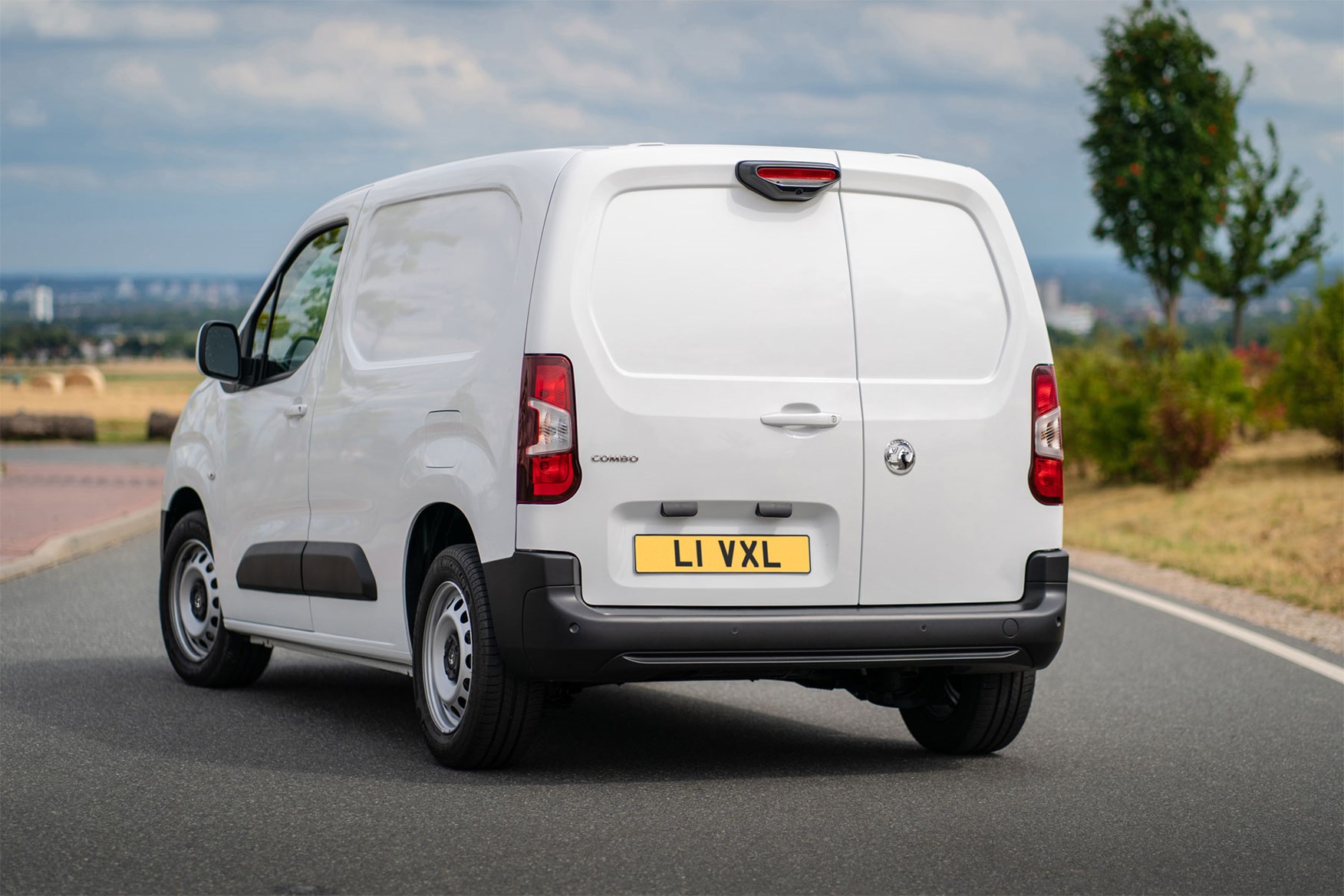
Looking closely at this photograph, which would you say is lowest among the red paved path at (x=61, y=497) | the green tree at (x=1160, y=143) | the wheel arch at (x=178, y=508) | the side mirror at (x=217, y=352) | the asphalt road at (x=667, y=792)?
the asphalt road at (x=667, y=792)

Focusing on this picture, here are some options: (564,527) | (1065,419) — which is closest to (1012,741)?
(564,527)

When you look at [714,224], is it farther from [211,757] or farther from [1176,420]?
[1176,420]

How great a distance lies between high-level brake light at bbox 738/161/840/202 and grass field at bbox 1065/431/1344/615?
677cm

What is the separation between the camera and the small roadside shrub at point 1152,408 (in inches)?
814

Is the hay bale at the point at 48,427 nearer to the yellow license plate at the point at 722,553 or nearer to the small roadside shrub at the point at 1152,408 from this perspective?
the small roadside shrub at the point at 1152,408

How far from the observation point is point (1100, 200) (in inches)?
1207

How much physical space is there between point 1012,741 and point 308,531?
2.87 metres

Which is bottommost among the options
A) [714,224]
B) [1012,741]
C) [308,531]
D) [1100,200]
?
[1012,741]

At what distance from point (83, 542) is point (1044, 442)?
10.2 metres

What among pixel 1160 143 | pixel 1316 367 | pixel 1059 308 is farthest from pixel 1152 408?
pixel 1059 308

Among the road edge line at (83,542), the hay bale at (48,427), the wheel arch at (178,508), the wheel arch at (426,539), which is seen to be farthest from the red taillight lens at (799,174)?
the hay bale at (48,427)

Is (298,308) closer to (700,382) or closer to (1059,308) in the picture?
(700,382)

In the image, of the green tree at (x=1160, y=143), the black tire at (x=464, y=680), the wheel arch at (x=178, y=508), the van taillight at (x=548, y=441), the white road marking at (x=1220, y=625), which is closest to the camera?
the van taillight at (x=548, y=441)

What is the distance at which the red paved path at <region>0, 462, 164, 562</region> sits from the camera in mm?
14938
